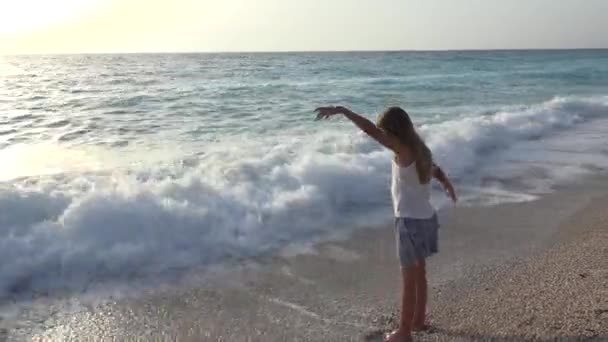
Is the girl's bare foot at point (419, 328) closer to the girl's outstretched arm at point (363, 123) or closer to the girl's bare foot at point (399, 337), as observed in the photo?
the girl's bare foot at point (399, 337)

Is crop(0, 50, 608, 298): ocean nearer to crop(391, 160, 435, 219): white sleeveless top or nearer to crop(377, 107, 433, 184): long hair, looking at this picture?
crop(391, 160, 435, 219): white sleeveless top

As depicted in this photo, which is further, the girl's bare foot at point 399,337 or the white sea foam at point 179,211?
the white sea foam at point 179,211

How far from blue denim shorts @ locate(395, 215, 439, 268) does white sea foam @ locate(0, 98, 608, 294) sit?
2.09m

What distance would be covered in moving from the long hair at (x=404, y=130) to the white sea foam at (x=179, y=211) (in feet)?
7.76

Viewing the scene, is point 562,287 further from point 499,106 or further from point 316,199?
point 499,106

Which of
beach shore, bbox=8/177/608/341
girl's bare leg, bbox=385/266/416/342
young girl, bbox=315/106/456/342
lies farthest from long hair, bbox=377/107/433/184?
beach shore, bbox=8/177/608/341

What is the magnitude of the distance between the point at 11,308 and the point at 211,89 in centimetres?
1993

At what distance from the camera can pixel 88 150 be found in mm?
11039

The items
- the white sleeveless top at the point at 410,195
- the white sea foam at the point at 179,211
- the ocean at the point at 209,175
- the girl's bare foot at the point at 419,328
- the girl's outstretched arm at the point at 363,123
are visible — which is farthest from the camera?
the ocean at the point at 209,175

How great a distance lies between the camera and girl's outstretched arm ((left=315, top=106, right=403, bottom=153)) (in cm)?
322

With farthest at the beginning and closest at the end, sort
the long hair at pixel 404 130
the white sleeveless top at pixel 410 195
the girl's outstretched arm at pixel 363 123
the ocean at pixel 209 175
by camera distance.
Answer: the ocean at pixel 209 175, the white sleeveless top at pixel 410 195, the long hair at pixel 404 130, the girl's outstretched arm at pixel 363 123

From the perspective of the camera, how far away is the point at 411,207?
11.7ft

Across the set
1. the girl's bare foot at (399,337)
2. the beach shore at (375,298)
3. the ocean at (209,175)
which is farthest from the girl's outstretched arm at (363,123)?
the ocean at (209,175)

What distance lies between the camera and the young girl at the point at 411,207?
340 centimetres
